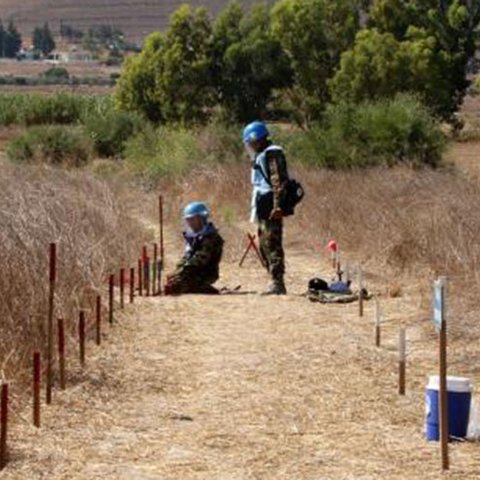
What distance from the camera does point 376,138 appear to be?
2478 centimetres

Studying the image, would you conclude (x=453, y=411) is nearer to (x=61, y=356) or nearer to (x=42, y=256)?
(x=61, y=356)

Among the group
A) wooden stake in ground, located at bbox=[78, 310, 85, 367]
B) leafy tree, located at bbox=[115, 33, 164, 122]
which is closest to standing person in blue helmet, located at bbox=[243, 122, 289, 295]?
wooden stake in ground, located at bbox=[78, 310, 85, 367]

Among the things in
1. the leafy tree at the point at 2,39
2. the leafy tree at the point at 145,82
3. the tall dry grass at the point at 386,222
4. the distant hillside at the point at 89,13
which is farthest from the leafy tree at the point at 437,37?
the leafy tree at the point at 2,39

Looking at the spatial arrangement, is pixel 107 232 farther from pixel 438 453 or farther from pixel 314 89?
pixel 314 89

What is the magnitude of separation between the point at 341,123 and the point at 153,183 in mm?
4102

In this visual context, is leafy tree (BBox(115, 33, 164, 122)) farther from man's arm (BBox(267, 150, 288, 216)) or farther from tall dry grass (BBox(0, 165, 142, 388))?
man's arm (BBox(267, 150, 288, 216))

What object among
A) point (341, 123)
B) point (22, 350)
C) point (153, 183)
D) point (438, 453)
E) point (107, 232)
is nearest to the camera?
point (438, 453)

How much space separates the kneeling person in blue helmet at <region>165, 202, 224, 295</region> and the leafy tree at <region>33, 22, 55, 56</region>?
147973mm

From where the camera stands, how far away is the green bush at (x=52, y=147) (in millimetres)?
33469

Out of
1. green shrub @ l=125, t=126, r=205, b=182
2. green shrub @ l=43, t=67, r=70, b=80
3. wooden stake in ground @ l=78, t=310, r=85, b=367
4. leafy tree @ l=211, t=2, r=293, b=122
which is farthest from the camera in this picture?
green shrub @ l=43, t=67, r=70, b=80

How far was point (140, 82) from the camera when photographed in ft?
141

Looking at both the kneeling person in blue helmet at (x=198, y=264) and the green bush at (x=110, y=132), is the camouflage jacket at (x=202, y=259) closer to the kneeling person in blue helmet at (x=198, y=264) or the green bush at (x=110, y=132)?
the kneeling person in blue helmet at (x=198, y=264)

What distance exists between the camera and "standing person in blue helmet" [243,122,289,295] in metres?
13.4

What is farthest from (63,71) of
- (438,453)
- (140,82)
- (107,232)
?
(438,453)
